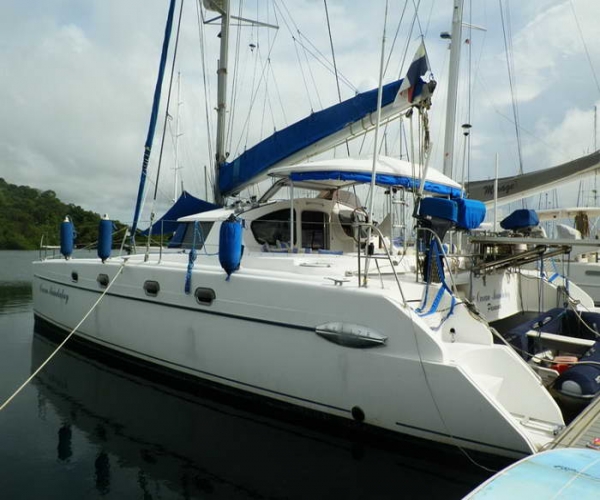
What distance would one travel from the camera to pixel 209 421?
4941mm

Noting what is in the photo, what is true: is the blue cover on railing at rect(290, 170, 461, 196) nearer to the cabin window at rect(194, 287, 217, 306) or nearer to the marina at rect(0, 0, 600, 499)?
the marina at rect(0, 0, 600, 499)

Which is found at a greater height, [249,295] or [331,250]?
[331,250]

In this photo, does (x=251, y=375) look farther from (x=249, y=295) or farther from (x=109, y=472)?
(x=109, y=472)

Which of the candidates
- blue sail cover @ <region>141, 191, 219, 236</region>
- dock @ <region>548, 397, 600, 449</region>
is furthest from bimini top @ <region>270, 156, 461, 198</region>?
dock @ <region>548, 397, 600, 449</region>

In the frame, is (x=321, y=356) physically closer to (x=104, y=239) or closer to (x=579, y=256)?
(x=104, y=239)

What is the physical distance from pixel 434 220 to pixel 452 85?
647 centimetres

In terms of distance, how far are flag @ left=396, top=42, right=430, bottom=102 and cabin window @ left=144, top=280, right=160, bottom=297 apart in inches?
150

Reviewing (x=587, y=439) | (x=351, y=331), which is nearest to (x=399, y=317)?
(x=351, y=331)

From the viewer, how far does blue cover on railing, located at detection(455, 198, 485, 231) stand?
4844 mm

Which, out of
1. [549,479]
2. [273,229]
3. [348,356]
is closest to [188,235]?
[273,229]

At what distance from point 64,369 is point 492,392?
19.8ft

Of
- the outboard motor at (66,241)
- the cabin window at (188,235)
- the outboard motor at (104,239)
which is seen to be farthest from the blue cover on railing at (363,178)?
the outboard motor at (66,241)

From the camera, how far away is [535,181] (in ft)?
30.8

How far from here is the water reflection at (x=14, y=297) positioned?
1231cm
